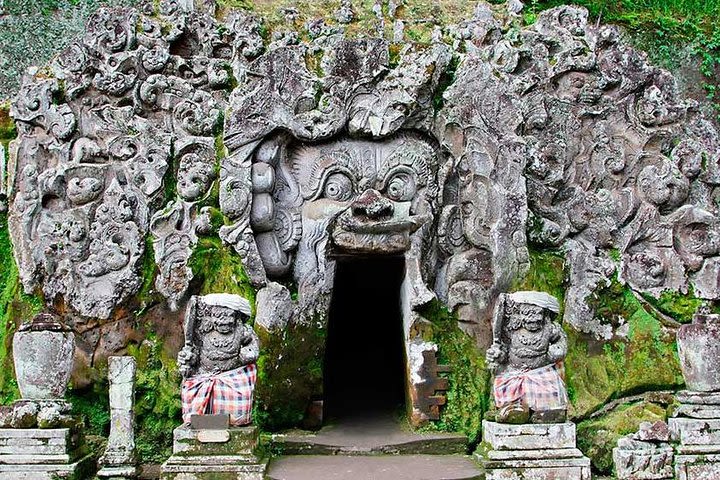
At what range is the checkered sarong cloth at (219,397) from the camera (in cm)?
787

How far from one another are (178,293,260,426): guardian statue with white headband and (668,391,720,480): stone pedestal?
13.1 feet

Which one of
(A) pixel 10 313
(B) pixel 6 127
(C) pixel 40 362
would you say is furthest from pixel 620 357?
(B) pixel 6 127

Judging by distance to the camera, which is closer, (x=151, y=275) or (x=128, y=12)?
(x=151, y=275)

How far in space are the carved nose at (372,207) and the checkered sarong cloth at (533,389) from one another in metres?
2.21

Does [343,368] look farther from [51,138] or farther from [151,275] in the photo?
[51,138]

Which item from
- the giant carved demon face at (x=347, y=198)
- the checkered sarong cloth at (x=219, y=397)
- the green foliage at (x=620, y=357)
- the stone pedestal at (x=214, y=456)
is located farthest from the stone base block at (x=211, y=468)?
the green foliage at (x=620, y=357)

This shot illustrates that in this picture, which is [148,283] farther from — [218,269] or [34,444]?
[34,444]

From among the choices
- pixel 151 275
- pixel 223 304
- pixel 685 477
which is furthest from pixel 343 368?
pixel 685 477

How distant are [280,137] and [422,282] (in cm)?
226

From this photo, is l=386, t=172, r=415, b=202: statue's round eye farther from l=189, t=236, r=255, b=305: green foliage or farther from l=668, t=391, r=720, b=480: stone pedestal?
l=668, t=391, r=720, b=480: stone pedestal

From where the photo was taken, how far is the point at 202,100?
32.3 feet

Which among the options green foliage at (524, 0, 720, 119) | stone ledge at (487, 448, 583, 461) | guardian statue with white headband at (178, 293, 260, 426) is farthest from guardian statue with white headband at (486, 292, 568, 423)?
green foliage at (524, 0, 720, 119)

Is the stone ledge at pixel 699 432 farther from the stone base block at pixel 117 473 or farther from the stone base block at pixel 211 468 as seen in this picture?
the stone base block at pixel 117 473

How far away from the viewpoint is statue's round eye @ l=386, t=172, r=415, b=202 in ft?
32.0
